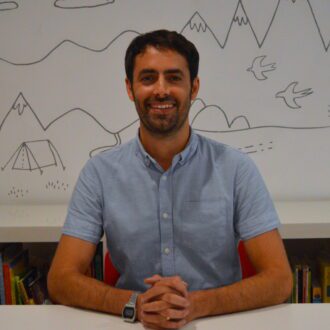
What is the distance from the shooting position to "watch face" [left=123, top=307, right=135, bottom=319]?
3.17 feet

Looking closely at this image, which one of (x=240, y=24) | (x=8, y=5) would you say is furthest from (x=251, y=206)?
(x=8, y=5)

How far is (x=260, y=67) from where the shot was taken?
2.01m

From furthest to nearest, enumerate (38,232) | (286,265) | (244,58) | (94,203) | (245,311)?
(244,58) < (38,232) < (94,203) < (286,265) < (245,311)

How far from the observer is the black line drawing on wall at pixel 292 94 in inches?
79.2

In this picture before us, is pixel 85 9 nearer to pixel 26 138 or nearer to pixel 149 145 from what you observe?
pixel 26 138

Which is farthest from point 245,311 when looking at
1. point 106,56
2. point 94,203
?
point 106,56

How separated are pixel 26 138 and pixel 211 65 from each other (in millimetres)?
1022

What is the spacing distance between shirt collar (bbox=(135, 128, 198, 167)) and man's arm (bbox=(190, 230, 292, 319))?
0.32 metres

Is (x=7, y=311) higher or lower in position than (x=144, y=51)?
lower

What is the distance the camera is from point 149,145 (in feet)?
4.42

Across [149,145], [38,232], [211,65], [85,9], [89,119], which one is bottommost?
[38,232]

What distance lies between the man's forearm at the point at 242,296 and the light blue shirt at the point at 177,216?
6.4 inches

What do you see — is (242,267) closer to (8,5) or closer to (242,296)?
(242,296)

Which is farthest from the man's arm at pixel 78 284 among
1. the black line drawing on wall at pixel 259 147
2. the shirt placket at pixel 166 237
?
the black line drawing on wall at pixel 259 147
